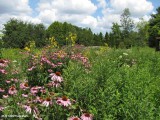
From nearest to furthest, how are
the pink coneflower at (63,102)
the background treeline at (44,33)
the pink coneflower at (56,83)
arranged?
the pink coneflower at (63,102)
the pink coneflower at (56,83)
the background treeline at (44,33)

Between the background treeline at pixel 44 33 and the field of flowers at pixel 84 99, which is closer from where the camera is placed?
the field of flowers at pixel 84 99

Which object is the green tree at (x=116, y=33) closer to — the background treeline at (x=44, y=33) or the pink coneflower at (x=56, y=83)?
the background treeline at (x=44, y=33)

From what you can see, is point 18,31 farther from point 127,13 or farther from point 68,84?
point 68,84

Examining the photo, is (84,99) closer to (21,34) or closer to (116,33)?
(21,34)

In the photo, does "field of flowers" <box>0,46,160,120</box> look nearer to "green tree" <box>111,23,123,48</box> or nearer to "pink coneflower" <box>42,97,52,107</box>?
"pink coneflower" <box>42,97,52,107</box>

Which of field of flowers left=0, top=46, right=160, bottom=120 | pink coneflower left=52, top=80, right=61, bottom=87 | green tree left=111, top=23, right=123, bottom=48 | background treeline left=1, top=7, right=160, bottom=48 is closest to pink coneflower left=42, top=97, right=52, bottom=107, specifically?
field of flowers left=0, top=46, right=160, bottom=120

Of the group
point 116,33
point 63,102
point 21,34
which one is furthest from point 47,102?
point 116,33

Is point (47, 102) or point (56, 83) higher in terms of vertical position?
point (56, 83)

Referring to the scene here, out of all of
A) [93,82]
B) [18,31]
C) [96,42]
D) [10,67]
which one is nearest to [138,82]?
[93,82]

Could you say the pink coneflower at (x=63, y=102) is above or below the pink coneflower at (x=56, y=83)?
below

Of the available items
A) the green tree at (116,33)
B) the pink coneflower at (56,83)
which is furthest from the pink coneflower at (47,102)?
the green tree at (116,33)

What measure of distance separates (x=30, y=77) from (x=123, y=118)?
294 cm

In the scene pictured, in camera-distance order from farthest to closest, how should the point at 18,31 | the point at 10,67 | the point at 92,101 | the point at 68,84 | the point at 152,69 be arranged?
the point at 18,31 < the point at 152,69 < the point at 10,67 < the point at 68,84 < the point at 92,101

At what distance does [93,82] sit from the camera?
3.84m
